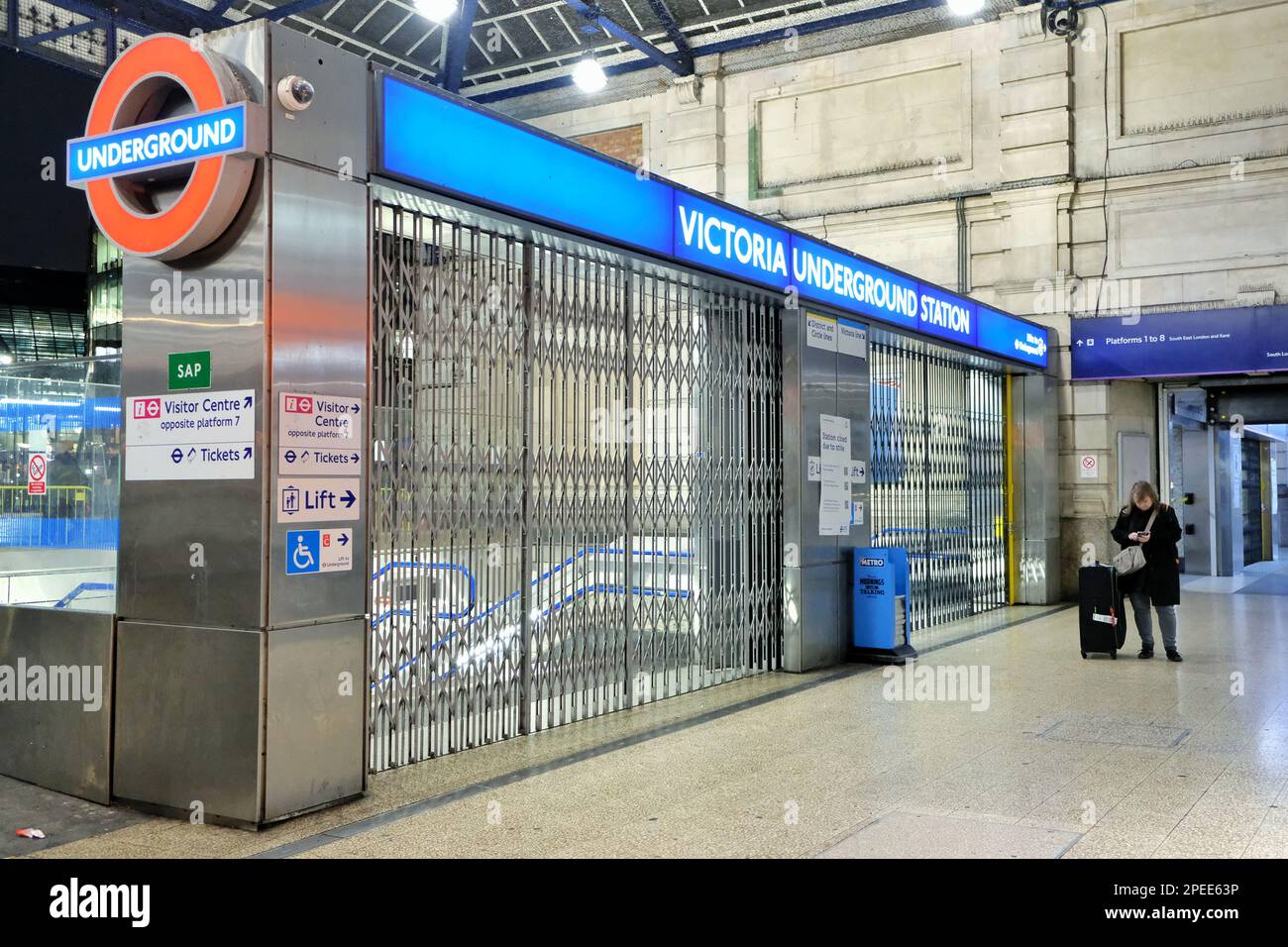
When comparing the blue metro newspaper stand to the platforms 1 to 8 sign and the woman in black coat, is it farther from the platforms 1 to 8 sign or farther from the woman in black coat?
the platforms 1 to 8 sign

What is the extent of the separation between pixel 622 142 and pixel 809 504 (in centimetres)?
→ 1067

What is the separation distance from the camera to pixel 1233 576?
17.0 meters

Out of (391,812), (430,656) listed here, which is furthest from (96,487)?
(391,812)

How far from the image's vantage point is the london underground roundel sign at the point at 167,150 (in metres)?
4.68

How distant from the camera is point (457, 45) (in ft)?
45.2

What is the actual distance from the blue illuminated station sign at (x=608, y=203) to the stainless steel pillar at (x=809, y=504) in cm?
39

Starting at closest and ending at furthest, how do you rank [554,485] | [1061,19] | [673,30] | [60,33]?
[554,485]
[60,33]
[1061,19]
[673,30]

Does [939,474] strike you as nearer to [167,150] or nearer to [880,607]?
[880,607]

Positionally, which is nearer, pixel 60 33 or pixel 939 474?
pixel 939 474

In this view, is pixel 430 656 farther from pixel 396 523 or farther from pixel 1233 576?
pixel 1233 576

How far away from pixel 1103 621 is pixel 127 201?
803 centimetres

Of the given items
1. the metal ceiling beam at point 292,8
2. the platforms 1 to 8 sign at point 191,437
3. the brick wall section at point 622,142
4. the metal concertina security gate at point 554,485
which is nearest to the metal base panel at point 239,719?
the metal concertina security gate at point 554,485
